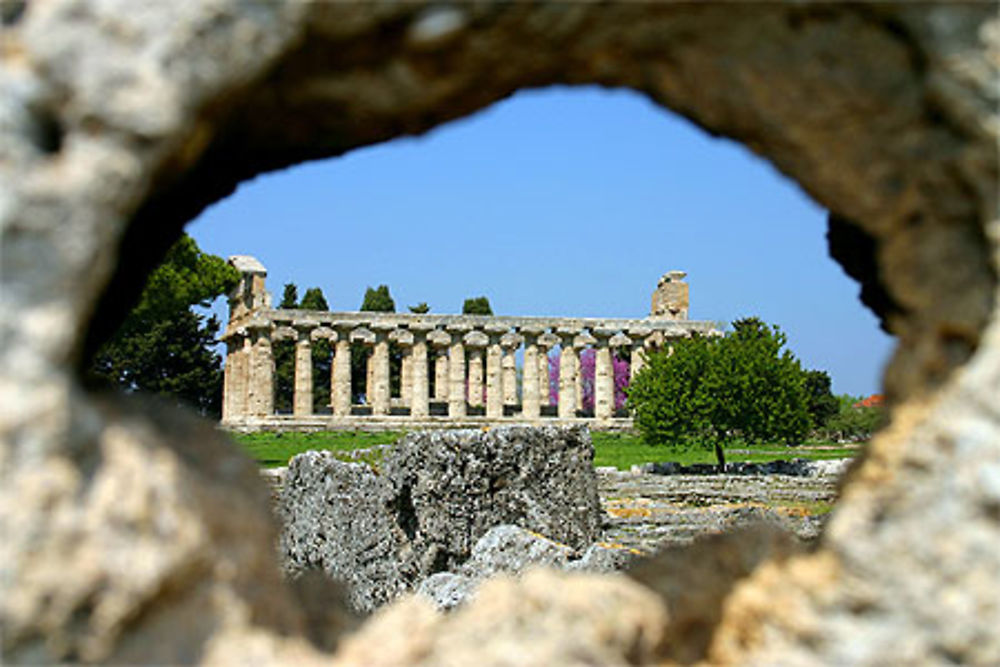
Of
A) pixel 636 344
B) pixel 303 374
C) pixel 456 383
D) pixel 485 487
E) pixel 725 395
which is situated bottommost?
pixel 485 487

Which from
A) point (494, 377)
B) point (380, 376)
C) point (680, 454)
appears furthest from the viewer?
point (494, 377)

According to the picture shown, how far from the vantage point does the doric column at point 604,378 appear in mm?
48062

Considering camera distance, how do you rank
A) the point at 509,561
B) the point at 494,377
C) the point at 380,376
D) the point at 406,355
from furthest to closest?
1. the point at 406,355
2. the point at 494,377
3. the point at 380,376
4. the point at 509,561

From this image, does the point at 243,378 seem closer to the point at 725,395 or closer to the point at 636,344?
the point at 636,344

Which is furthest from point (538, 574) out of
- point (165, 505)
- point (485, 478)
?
point (485, 478)

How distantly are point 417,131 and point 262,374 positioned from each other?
4131 cm

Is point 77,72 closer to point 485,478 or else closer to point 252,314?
point 485,478

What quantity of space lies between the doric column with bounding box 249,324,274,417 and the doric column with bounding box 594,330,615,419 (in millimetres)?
15636

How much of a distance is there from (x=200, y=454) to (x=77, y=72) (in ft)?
3.61

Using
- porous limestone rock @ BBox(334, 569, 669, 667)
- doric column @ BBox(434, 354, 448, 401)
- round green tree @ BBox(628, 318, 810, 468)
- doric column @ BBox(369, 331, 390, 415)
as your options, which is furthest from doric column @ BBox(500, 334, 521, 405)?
porous limestone rock @ BBox(334, 569, 669, 667)

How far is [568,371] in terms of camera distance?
48.8 meters

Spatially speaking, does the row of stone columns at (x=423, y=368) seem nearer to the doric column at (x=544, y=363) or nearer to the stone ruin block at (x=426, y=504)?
the doric column at (x=544, y=363)

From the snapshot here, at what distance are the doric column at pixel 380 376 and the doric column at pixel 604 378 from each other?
1036cm

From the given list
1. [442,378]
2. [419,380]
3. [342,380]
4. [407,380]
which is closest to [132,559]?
[342,380]
